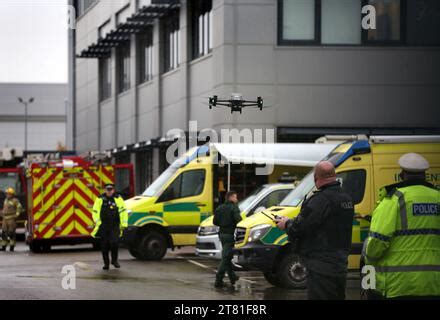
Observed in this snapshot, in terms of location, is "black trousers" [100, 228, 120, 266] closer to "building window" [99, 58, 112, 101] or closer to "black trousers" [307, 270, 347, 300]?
"black trousers" [307, 270, 347, 300]

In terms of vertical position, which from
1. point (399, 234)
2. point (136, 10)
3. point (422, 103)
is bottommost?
point (399, 234)

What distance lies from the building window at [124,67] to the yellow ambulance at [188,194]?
65.7 feet

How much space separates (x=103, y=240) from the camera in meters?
20.5

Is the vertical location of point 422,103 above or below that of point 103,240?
above

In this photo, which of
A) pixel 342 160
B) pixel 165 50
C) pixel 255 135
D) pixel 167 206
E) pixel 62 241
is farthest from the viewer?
pixel 165 50

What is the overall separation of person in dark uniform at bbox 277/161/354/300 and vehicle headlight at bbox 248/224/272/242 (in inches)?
286

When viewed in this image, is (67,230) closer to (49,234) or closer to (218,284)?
(49,234)

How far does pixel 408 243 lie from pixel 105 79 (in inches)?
1620

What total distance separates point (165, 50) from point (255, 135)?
8240mm

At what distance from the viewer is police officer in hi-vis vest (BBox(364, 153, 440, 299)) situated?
25.5 feet

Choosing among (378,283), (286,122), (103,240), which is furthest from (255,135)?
(378,283)

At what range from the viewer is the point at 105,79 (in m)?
48.2

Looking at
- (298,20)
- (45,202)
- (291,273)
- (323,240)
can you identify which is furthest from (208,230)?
(298,20)

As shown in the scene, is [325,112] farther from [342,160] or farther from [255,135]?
[342,160]
